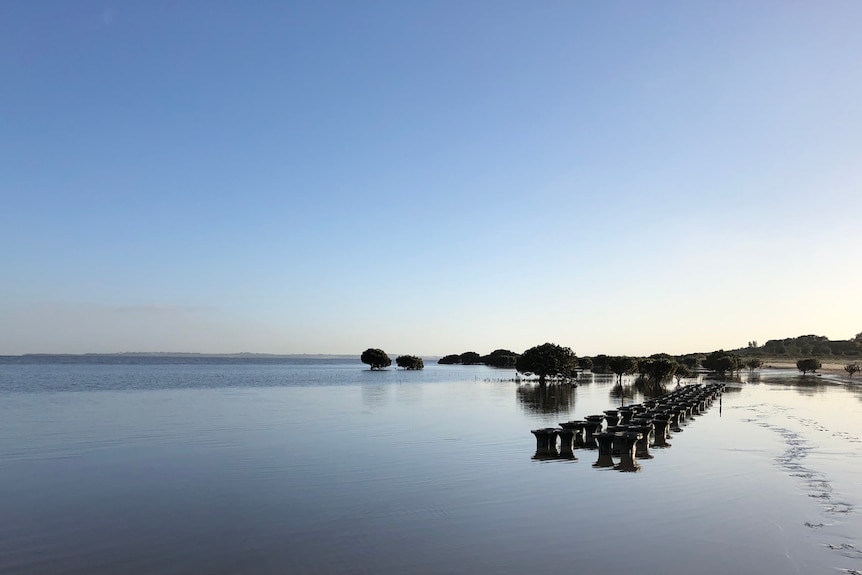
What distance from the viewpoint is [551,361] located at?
320ft

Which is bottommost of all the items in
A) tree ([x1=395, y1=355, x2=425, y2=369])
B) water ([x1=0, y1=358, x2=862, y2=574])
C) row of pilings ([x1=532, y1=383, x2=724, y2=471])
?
water ([x1=0, y1=358, x2=862, y2=574])

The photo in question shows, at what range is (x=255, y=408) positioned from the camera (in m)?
50.4

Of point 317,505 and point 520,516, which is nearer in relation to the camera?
point 520,516

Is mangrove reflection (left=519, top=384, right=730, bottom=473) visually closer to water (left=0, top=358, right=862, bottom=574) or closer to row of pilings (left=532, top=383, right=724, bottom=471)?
row of pilings (left=532, top=383, right=724, bottom=471)

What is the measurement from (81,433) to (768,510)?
34.5 metres

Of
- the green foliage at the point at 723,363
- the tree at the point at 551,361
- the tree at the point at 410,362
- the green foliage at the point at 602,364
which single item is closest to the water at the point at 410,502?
the tree at the point at 551,361

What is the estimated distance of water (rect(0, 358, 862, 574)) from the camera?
44.0 ft

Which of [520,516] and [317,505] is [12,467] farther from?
[520,516]

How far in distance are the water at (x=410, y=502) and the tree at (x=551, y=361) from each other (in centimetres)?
6027

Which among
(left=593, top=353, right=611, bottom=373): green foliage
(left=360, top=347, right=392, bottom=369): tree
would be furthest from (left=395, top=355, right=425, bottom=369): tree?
(left=593, top=353, right=611, bottom=373): green foliage

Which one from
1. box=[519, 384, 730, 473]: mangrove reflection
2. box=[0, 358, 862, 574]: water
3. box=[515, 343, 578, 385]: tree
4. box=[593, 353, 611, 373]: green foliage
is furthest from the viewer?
box=[593, 353, 611, 373]: green foliage

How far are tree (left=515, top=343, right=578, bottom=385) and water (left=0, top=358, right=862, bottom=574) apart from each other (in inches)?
2373

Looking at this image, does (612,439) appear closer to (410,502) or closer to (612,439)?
(612,439)

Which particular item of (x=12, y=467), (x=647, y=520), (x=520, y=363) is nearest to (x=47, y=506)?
(x=12, y=467)
